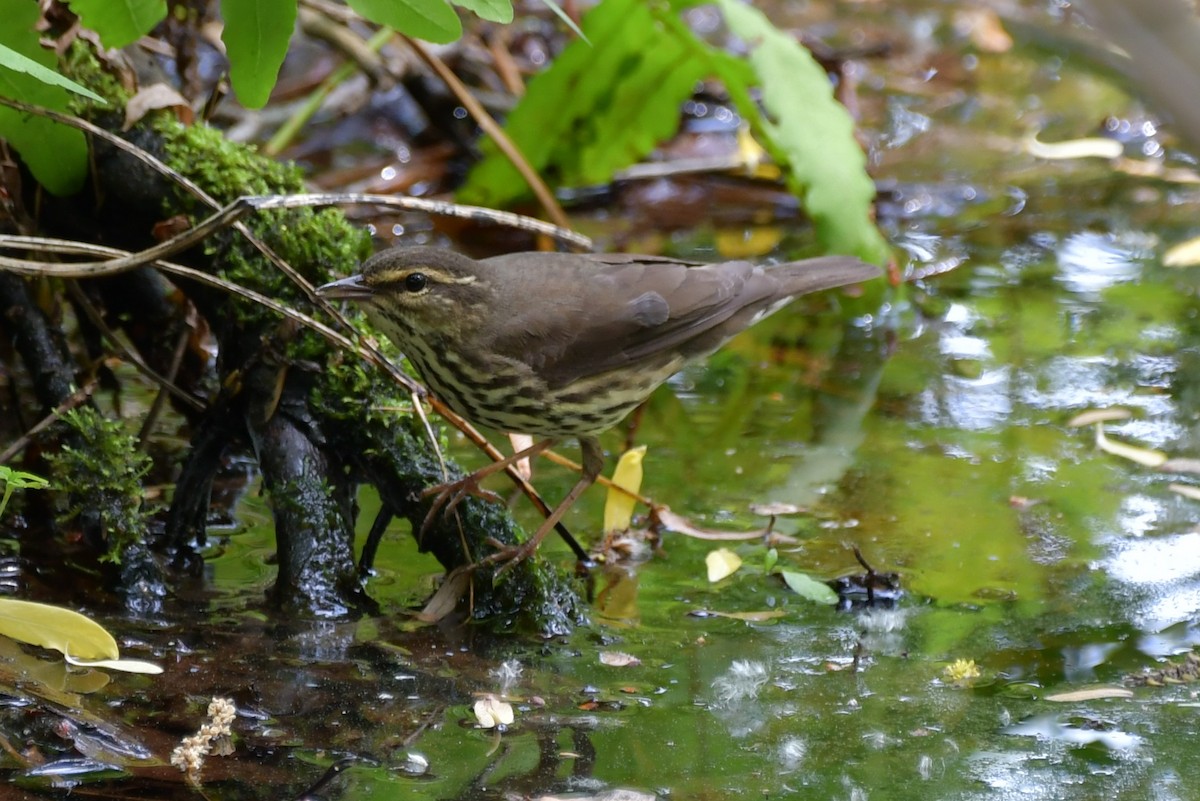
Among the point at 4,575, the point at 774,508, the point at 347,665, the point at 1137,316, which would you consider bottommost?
the point at 347,665

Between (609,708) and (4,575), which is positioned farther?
(4,575)

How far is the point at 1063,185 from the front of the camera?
23.8 feet

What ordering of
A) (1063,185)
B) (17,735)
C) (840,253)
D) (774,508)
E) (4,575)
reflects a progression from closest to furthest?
(17,735) < (4,575) < (774,508) < (840,253) < (1063,185)

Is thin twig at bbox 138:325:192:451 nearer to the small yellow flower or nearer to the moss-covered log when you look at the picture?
the moss-covered log

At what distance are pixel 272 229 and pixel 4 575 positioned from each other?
1.13 meters

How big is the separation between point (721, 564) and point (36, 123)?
2.20 meters

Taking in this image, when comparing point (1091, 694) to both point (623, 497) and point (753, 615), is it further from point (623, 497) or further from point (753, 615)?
point (623, 497)

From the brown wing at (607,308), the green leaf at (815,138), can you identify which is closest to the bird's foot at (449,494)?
the brown wing at (607,308)

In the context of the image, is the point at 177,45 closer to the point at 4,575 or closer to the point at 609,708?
the point at 4,575

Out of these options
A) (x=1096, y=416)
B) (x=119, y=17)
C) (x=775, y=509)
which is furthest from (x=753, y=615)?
(x=119, y=17)

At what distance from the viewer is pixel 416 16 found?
120 inches

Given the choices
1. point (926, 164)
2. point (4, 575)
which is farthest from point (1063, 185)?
point (4, 575)

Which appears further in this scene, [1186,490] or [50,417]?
[1186,490]

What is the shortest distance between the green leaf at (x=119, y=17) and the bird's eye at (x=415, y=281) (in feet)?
3.00
